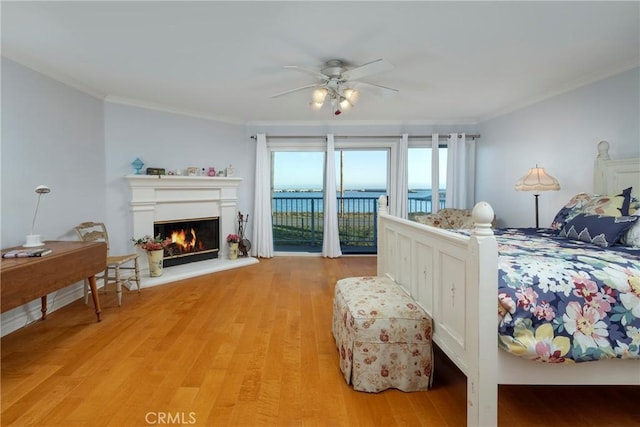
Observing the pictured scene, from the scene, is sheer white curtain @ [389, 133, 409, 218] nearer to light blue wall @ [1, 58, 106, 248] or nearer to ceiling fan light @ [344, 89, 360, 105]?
ceiling fan light @ [344, 89, 360, 105]

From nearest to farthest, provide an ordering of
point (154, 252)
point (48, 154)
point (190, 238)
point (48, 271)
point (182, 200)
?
point (48, 271) < point (48, 154) < point (154, 252) < point (182, 200) < point (190, 238)

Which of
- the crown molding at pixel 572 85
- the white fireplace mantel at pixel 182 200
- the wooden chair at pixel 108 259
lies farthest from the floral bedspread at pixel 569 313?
the white fireplace mantel at pixel 182 200

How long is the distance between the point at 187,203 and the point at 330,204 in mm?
2076

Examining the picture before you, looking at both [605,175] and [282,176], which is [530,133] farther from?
[282,176]

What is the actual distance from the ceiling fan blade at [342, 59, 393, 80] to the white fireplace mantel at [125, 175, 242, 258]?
8.81 feet

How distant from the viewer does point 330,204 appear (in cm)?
511

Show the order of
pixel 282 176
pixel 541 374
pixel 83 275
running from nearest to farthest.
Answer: pixel 541 374 < pixel 83 275 < pixel 282 176

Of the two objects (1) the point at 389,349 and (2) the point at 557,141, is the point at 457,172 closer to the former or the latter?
(2) the point at 557,141

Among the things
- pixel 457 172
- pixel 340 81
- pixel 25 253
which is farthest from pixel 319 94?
pixel 457 172

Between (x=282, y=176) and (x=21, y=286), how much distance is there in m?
3.82

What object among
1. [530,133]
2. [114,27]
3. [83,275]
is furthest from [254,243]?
[530,133]

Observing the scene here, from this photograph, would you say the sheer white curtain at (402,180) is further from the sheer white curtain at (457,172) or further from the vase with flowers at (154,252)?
the vase with flowers at (154,252)

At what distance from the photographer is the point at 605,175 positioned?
2.83m

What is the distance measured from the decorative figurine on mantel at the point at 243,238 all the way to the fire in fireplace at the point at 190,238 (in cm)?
34
